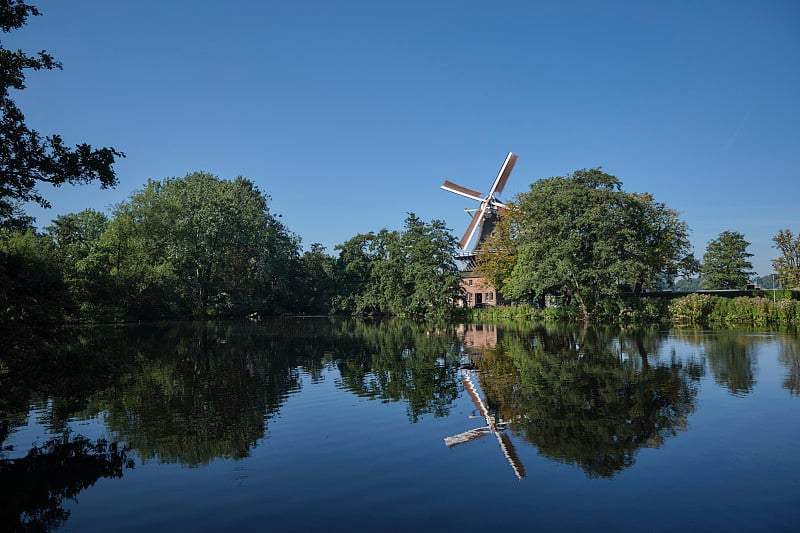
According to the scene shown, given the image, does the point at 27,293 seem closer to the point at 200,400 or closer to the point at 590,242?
the point at 200,400

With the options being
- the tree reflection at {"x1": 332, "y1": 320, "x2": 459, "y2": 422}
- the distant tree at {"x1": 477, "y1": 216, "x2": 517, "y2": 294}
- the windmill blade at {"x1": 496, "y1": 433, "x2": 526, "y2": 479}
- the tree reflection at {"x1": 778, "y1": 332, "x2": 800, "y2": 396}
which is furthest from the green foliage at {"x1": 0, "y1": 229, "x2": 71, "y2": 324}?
the distant tree at {"x1": 477, "y1": 216, "x2": 517, "y2": 294}

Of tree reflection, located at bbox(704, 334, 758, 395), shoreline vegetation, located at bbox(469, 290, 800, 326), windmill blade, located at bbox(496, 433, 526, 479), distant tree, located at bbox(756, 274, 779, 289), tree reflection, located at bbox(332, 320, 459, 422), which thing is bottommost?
windmill blade, located at bbox(496, 433, 526, 479)

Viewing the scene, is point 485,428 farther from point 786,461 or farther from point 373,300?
point 373,300

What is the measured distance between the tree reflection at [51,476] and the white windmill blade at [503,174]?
74236 millimetres

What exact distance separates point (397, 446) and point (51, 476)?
19.9 feet

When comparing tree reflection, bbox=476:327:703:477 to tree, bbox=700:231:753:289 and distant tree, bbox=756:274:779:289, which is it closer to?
distant tree, bbox=756:274:779:289

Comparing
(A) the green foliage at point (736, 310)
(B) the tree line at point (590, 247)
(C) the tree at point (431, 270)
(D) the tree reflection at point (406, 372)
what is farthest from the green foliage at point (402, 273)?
(D) the tree reflection at point (406, 372)

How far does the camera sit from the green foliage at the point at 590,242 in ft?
159

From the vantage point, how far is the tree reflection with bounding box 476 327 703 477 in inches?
393

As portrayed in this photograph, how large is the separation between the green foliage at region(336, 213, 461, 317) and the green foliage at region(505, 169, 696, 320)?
34.9 feet

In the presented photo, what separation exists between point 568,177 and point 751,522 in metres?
51.4

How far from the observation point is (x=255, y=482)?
27.4 feet

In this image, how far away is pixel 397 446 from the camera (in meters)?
10.3

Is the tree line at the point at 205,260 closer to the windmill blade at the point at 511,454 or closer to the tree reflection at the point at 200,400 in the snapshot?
the tree reflection at the point at 200,400
